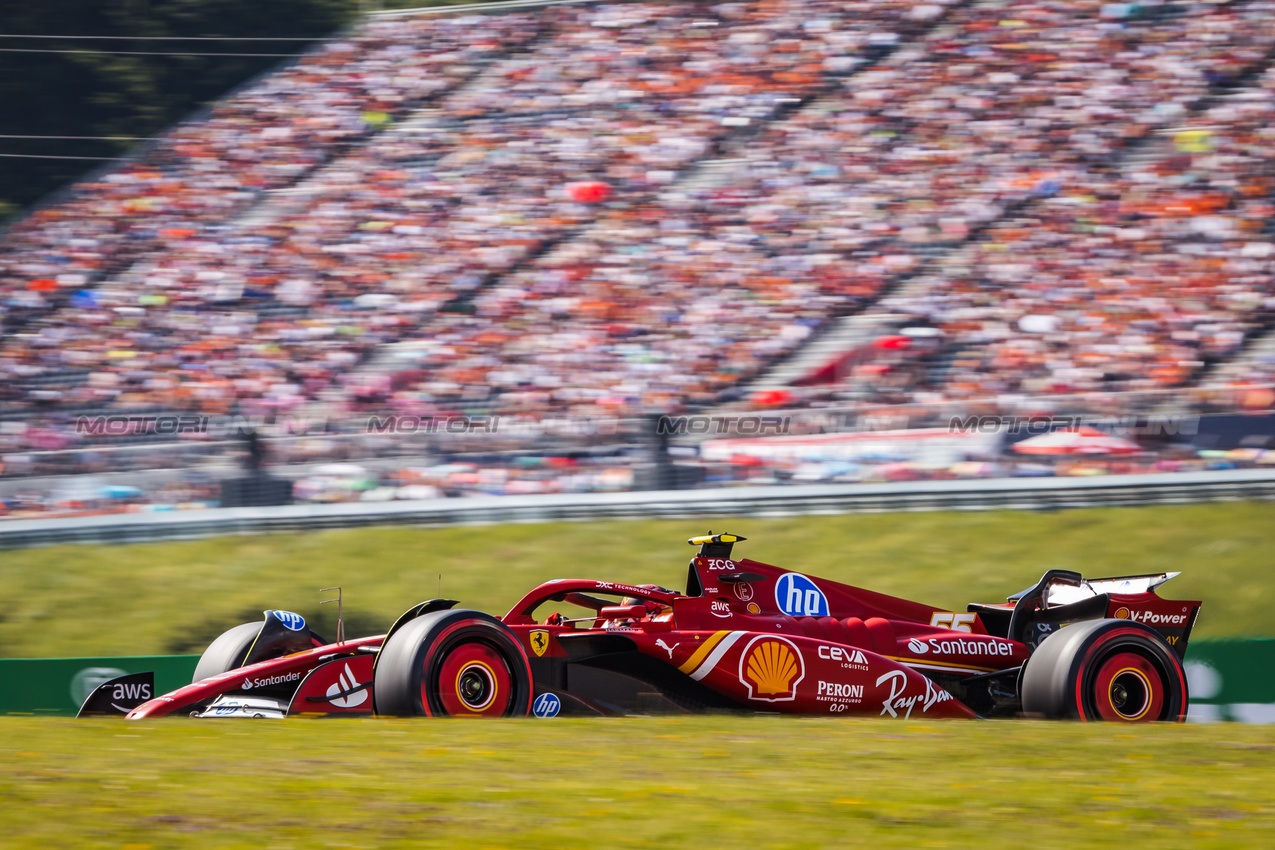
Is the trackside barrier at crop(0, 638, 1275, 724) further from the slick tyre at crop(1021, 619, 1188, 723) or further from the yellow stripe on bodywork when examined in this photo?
the yellow stripe on bodywork

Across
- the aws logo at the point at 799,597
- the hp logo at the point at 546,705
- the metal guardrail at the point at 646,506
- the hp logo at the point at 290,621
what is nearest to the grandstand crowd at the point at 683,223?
the metal guardrail at the point at 646,506

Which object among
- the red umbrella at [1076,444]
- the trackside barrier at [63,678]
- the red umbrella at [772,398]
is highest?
the red umbrella at [772,398]

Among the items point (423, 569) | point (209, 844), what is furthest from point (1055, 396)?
point (209, 844)

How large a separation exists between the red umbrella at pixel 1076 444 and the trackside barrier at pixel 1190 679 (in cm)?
305

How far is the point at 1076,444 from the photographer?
11.9 metres

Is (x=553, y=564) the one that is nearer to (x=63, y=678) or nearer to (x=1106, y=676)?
(x=63, y=678)

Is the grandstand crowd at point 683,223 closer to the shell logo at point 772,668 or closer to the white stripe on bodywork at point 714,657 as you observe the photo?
the shell logo at point 772,668

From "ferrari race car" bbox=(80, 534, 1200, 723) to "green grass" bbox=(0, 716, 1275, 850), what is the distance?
478 millimetres

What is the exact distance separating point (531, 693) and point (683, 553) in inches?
225

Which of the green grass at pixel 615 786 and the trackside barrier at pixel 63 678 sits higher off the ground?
the green grass at pixel 615 786

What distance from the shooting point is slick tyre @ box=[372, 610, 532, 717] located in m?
5.82

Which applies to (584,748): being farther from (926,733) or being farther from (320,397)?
(320,397)

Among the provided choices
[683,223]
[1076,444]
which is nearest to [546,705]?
[1076,444]

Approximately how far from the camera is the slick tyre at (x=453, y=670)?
5816mm
